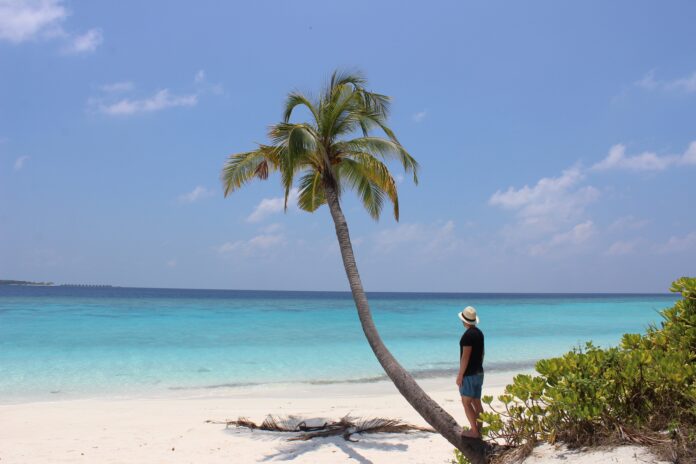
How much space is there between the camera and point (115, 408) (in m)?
11.2

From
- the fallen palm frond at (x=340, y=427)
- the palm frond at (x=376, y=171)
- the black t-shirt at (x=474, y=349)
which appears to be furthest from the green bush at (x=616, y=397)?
the palm frond at (x=376, y=171)

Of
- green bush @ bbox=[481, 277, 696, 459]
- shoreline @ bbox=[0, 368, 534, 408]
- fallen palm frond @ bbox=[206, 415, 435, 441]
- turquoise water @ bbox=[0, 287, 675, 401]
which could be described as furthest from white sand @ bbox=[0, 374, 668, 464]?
turquoise water @ bbox=[0, 287, 675, 401]

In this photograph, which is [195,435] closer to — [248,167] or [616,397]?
[248,167]

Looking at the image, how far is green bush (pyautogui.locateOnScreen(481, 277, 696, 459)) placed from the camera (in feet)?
13.3

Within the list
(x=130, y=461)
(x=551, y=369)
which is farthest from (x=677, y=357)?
(x=130, y=461)

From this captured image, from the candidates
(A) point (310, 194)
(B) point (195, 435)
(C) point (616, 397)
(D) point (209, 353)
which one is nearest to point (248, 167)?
(A) point (310, 194)

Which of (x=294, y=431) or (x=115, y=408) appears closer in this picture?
(x=294, y=431)

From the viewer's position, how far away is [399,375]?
21.2 feet

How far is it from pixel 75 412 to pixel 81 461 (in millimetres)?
3755

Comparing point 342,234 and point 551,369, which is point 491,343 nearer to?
point 342,234

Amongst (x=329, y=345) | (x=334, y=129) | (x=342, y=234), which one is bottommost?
(x=329, y=345)

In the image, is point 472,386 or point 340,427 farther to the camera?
point 340,427

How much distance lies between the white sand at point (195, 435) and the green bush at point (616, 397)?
0.25 m

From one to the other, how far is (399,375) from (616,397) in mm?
2721
